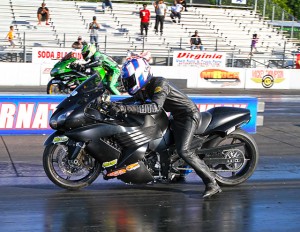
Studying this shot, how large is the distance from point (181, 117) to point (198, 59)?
20.1 meters

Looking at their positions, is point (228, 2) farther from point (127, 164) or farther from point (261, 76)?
point (127, 164)

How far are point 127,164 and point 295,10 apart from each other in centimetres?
5002

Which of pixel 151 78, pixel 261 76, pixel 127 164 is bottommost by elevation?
pixel 261 76

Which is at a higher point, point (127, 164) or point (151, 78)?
point (151, 78)

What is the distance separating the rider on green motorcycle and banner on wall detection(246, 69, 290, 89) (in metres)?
11.8

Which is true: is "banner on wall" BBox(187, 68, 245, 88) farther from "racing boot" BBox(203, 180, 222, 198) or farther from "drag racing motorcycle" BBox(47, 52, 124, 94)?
"racing boot" BBox(203, 180, 222, 198)

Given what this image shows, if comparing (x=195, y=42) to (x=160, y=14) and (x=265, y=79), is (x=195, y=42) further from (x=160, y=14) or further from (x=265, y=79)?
(x=265, y=79)

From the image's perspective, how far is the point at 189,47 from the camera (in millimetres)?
30359

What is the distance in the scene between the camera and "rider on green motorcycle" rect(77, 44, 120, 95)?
15367 millimetres

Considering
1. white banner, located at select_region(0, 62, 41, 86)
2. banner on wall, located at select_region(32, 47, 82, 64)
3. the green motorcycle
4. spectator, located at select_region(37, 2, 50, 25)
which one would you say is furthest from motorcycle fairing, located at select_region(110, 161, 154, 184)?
spectator, located at select_region(37, 2, 50, 25)

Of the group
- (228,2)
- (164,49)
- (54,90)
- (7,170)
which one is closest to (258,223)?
(7,170)

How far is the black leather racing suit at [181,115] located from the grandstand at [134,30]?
19.5 meters

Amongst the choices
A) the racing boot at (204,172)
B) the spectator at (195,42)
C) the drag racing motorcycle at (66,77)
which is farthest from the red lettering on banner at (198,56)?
the racing boot at (204,172)

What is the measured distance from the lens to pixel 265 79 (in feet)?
87.2
